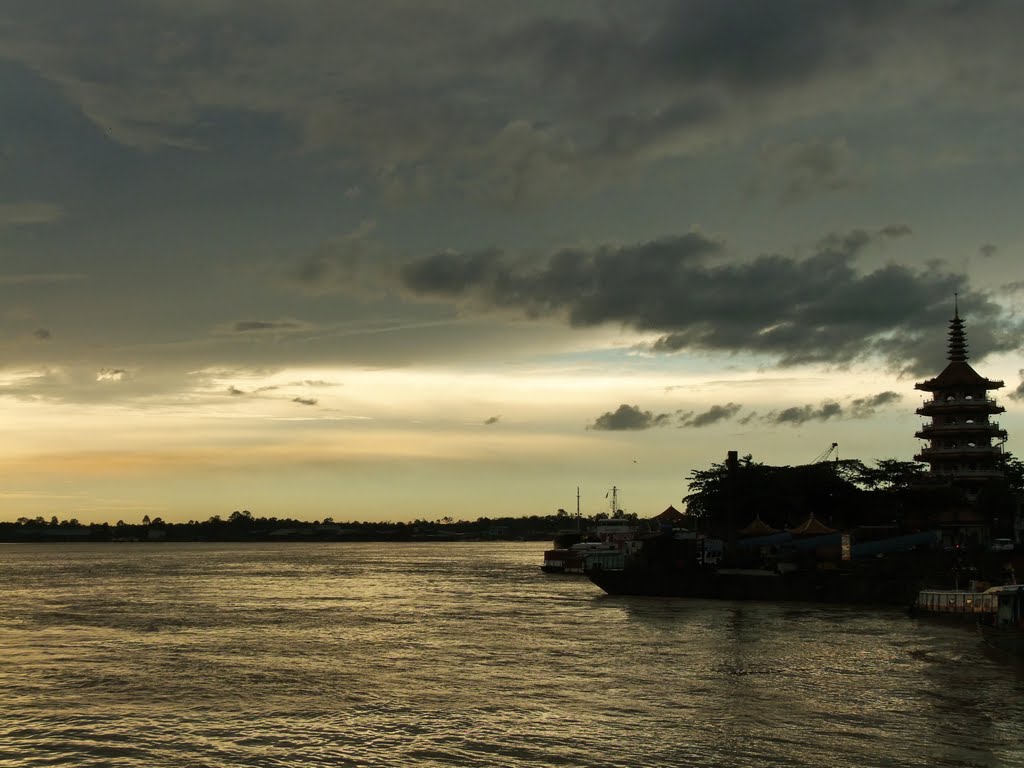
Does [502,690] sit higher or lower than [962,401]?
lower

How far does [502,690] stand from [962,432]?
107 meters

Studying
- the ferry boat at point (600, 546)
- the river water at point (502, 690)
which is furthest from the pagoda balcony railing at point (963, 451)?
the river water at point (502, 690)

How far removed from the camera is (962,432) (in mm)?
131625

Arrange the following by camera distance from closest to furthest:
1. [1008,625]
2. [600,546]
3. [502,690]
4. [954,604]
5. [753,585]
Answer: [502,690] < [1008,625] < [954,604] < [753,585] < [600,546]

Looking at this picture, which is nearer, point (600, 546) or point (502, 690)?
Result: point (502, 690)

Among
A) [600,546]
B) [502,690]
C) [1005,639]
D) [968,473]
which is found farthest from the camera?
[600,546]

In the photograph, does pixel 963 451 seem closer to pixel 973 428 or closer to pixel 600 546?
pixel 973 428

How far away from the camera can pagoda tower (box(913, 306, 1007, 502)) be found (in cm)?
13062

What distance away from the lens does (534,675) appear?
1869 inches

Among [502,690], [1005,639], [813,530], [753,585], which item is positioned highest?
[813,530]

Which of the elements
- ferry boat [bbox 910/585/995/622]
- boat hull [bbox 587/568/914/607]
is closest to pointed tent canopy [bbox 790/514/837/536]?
boat hull [bbox 587/568/914/607]

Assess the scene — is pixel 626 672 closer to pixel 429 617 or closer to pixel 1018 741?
pixel 1018 741

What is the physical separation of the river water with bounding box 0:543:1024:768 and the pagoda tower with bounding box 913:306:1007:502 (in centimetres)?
5998

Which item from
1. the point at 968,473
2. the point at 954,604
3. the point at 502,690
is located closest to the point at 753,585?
the point at 954,604
